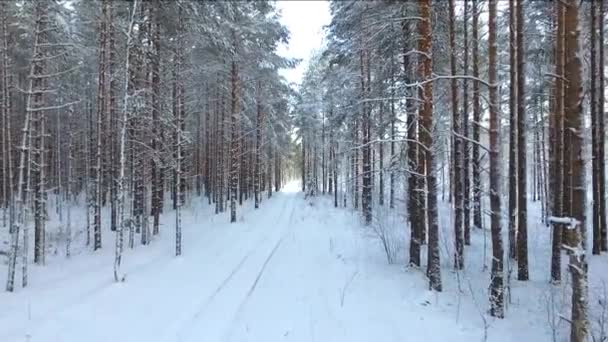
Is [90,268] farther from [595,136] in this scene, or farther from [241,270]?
[595,136]

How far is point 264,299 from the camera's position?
824cm

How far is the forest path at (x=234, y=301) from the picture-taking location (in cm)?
652

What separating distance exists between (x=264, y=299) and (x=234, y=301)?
622mm

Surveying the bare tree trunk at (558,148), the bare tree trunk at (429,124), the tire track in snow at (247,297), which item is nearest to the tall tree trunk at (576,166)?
the bare tree trunk at (558,148)

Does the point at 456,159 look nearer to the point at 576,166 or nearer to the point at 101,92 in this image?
the point at 576,166

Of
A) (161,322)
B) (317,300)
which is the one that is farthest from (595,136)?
(161,322)

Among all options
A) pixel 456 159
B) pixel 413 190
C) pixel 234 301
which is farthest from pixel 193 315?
pixel 456 159

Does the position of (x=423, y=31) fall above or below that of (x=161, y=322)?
above

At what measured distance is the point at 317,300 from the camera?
8.31 metres

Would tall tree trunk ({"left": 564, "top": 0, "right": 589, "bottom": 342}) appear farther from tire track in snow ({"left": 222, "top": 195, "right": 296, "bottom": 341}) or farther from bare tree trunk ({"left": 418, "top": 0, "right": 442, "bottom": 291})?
tire track in snow ({"left": 222, "top": 195, "right": 296, "bottom": 341})

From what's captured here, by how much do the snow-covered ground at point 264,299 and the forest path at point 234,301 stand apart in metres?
0.02

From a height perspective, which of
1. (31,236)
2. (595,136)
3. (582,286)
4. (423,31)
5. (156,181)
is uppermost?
(423,31)

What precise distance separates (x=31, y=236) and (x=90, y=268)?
858 centimetres

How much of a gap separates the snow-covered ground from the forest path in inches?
0.9
